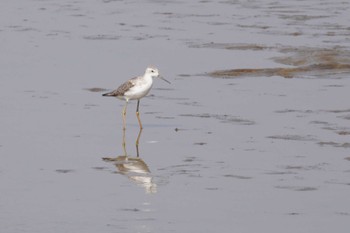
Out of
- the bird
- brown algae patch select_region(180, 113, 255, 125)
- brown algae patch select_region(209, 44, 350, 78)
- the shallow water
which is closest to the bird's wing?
the bird

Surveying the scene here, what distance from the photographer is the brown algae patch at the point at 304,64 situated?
71.3 feet

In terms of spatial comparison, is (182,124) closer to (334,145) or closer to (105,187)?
(334,145)

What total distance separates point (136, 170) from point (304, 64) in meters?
8.73

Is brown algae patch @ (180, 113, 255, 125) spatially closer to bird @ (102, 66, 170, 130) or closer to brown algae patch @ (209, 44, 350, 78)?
bird @ (102, 66, 170, 130)

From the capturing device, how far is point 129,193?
1324 centimetres

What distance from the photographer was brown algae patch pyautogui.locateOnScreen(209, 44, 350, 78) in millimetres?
21719

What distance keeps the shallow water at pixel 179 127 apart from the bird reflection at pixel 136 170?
0.02 m

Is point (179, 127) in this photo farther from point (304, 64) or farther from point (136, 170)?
point (304, 64)

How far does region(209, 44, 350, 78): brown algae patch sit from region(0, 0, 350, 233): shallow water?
0.04 meters

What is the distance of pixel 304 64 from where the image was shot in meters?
22.6

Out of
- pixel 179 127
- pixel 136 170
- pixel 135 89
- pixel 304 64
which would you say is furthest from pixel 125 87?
pixel 304 64

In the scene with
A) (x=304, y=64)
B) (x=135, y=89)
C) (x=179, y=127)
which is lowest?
(x=304, y=64)

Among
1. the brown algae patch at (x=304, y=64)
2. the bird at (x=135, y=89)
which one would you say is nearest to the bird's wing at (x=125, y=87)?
the bird at (x=135, y=89)

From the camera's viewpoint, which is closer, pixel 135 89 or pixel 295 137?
pixel 295 137
